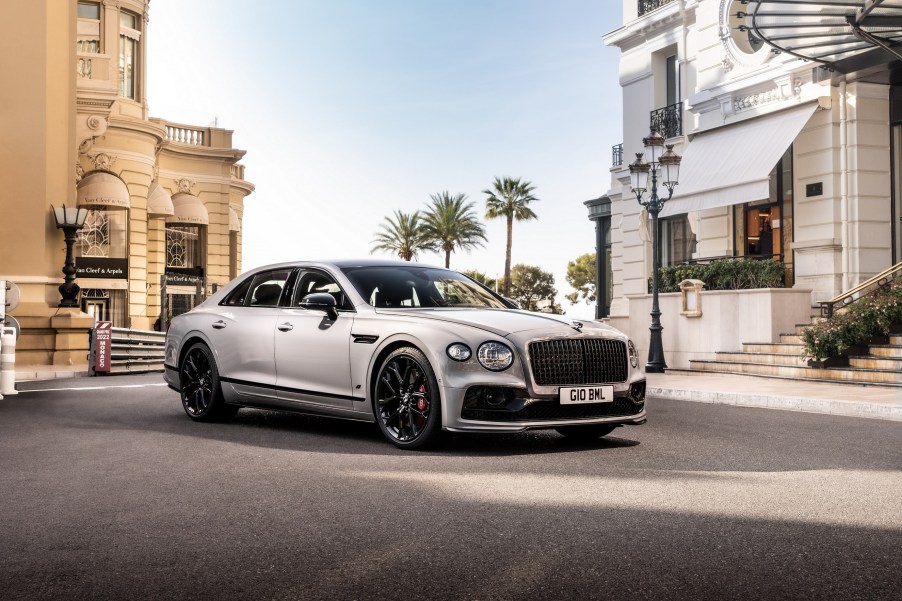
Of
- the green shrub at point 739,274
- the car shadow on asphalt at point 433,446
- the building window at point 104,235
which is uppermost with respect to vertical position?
the building window at point 104,235

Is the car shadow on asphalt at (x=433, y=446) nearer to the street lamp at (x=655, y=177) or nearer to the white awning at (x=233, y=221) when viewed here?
the street lamp at (x=655, y=177)

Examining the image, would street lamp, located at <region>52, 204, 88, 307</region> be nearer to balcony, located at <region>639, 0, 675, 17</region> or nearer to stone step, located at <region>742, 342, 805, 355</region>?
stone step, located at <region>742, 342, 805, 355</region>

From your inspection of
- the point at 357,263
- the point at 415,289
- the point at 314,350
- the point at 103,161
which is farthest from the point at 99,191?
the point at 415,289

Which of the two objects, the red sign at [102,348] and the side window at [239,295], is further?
the red sign at [102,348]

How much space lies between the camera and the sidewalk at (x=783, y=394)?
492 inches

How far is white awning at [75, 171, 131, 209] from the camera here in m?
34.5

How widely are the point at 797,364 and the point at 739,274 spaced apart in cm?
347

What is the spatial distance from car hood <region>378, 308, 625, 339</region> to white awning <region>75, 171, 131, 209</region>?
1124 inches

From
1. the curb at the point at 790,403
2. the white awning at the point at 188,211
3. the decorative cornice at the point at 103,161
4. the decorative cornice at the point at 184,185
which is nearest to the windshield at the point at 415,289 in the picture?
the curb at the point at 790,403

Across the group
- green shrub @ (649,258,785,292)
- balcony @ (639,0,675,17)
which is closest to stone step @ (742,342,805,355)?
green shrub @ (649,258,785,292)

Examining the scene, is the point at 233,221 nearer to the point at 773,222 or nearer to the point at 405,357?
the point at 773,222

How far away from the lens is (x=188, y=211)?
42.0m

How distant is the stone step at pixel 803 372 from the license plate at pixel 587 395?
9.51 metres

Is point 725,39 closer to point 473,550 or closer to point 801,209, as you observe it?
point 801,209
